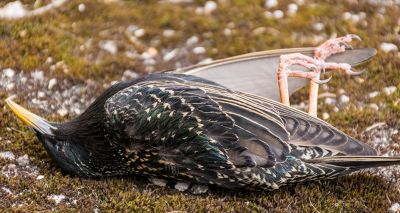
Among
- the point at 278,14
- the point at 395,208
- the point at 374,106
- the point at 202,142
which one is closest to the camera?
the point at 202,142

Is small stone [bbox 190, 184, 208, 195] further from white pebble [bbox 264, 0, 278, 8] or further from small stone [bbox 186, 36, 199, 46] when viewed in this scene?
white pebble [bbox 264, 0, 278, 8]

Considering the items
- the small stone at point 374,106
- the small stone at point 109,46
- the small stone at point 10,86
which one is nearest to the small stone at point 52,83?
the small stone at point 10,86

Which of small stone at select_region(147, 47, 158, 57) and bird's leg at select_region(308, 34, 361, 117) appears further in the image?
small stone at select_region(147, 47, 158, 57)

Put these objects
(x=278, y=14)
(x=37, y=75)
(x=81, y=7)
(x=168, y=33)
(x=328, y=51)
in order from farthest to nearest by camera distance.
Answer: (x=81, y=7) < (x=278, y=14) < (x=168, y=33) < (x=37, y=75) < (x=328, y=51)

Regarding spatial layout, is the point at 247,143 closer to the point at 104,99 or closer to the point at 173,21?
the point at 104,99

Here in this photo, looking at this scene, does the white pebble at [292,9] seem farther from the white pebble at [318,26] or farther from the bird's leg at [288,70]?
the bird's leg at [288,70]

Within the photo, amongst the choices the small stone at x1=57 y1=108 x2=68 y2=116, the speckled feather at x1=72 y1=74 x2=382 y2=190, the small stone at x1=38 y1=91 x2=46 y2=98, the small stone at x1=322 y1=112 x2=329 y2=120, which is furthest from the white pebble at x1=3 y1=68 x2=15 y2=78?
the small stone at x1=322 y1=112 x2=329 y2=120

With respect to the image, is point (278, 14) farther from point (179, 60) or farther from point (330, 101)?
point (330, 101)

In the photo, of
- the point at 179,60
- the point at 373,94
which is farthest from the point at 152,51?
the point at 373,94
